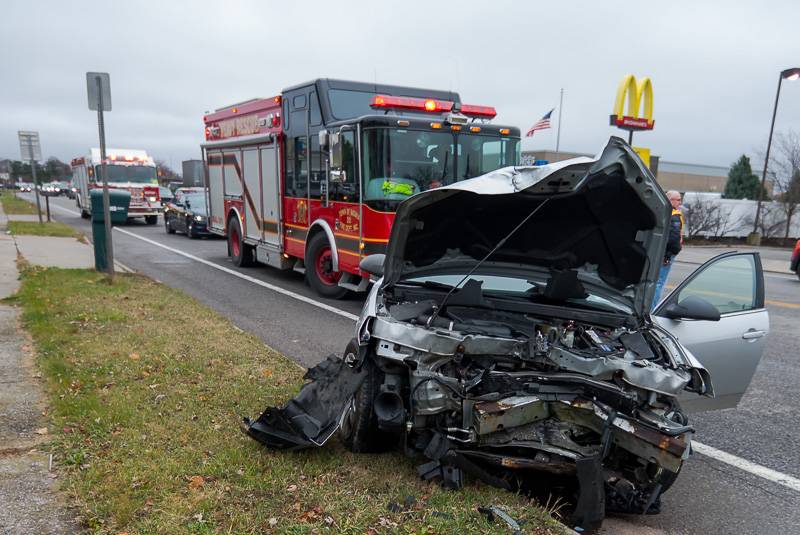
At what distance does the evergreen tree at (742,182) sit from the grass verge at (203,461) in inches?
→ 1924

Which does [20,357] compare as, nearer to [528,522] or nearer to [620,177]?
[528,522]

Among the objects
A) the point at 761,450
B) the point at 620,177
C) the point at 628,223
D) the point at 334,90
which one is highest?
the point at 334,90

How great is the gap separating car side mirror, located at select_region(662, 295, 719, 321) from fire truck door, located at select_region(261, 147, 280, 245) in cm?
795

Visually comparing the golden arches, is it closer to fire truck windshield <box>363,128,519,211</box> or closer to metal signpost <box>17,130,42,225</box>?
fire truck windshield <box>363,128,519,211</box>

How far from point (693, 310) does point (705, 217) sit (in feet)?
91.8

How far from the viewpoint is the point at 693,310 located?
385 centimetres

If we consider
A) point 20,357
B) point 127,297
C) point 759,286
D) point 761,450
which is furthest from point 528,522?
point 127,297

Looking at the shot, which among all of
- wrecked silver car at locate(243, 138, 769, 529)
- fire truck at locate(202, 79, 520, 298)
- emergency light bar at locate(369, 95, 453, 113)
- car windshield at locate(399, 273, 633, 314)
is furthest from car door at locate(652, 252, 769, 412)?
emergency light bar at locate(369, 95, 453, 113)

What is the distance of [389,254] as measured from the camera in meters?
4.12

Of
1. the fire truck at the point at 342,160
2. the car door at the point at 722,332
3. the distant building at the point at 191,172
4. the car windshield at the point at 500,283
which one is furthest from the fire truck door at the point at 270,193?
the distant building at the point at 191,172

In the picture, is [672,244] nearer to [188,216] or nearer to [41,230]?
[188,216]

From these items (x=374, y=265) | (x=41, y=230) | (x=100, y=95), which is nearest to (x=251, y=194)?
(x=100, y=95)

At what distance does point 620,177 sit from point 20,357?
5573 millimetres

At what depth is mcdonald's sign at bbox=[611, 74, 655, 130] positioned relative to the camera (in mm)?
18156
